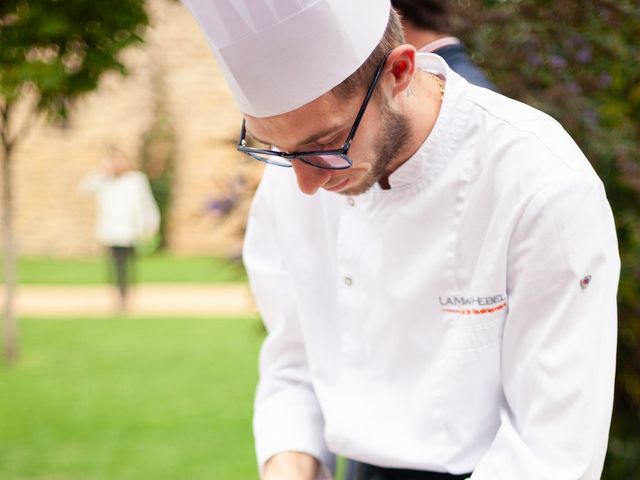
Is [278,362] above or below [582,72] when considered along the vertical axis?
above

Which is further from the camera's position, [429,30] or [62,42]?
[62,42]

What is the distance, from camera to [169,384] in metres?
7.55

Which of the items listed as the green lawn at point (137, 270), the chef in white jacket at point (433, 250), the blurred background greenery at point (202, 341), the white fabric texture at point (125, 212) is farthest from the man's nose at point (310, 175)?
Answer: the green lawn at point (137, 270)

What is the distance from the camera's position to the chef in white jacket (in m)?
1.39

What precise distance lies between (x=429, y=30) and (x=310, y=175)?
98cm

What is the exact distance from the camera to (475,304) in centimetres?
150

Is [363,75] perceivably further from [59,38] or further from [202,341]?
[202,341]

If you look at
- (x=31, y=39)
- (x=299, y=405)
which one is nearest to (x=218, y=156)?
(x=31, y=39)

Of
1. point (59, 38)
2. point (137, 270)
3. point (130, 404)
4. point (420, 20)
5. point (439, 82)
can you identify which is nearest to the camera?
point (439, 82)

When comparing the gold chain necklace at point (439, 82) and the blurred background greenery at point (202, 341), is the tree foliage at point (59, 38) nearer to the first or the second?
the blurred background greenery at point (202, 341)

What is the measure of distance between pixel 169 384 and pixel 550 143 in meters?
6.45

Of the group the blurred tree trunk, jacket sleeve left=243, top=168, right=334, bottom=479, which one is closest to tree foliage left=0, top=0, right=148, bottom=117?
jacket sleeve left=243, top=168, right=334, bottom=479

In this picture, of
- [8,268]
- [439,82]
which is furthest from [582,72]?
[8,268]

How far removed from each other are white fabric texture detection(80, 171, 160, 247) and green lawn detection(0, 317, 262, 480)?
1.95 metres
